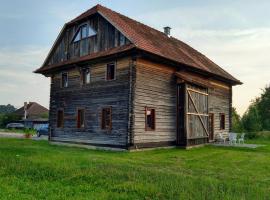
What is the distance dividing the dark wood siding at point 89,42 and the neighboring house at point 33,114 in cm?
4631

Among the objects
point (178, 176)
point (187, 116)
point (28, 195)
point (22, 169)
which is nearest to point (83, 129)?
point (187, 116)

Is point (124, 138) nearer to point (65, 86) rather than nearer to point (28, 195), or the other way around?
point (65, 86)

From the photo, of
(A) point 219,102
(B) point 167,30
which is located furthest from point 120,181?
(B) point 167,30

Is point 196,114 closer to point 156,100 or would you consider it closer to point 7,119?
point 156,100

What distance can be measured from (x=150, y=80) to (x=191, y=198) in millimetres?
12953

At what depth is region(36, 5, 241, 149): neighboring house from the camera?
1920 centimetres

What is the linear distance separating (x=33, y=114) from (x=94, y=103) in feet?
198

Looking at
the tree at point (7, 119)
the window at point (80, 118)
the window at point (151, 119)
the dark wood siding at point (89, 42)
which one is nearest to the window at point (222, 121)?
the window at point (151, 119)

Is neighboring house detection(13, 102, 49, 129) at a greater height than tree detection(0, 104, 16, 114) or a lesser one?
lesser

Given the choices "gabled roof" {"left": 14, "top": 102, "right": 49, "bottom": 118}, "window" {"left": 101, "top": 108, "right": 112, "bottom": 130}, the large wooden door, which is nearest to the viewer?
"window" {"left": 101, "top": 108, "right": 112, "bottom": 130}

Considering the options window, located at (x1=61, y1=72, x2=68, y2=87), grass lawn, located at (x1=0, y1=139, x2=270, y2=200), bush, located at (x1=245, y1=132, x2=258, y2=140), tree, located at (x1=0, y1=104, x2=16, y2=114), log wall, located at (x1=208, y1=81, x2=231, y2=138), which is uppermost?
tree, located at (x1=0, y1=104, x2=16, y2=114)

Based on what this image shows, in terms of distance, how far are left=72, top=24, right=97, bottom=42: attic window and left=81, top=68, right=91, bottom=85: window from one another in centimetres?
234

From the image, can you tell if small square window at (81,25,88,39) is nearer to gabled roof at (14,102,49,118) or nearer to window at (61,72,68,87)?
window at (61,72,68,87)

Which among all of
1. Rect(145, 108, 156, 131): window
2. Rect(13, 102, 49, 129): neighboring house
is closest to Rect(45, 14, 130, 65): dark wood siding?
Rect(145, 108, 156, 131): window
